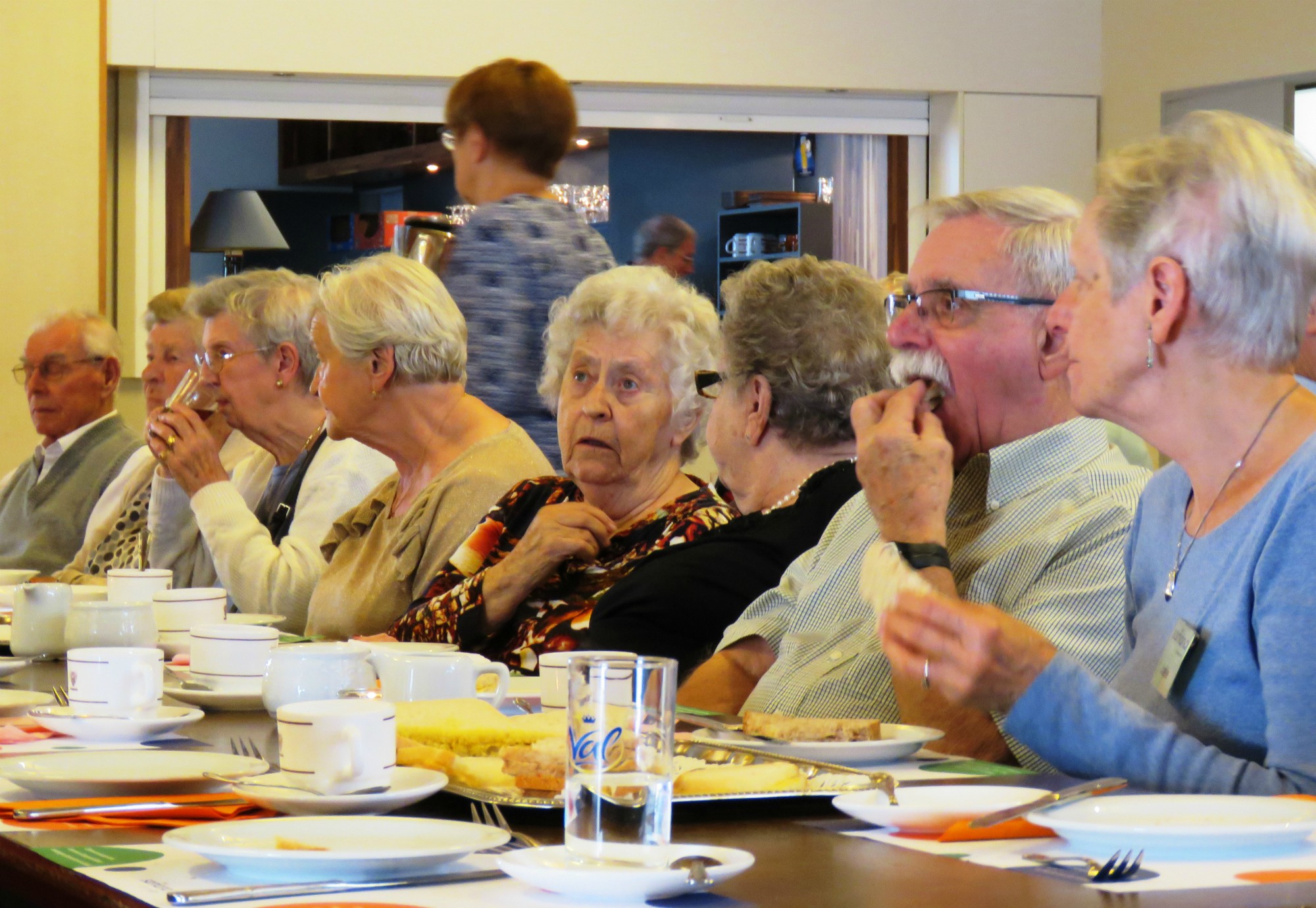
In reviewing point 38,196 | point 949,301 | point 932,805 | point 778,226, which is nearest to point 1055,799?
point 932,805

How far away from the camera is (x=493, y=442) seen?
9.98ft

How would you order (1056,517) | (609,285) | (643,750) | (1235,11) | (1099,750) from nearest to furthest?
(643,750), (1099,750), (1056,517), (609,285), (1235,11)

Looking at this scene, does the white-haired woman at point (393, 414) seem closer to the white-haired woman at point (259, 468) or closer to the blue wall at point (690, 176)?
the white-haired woman at point (259, 468)

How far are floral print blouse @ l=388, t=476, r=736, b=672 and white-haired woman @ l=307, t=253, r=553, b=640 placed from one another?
228 millimetres

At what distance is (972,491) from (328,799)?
1.04 meters

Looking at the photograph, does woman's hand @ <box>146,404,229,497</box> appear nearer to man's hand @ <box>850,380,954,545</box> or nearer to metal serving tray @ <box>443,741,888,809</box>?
man's hand @ <box>850,380,954,545</box>

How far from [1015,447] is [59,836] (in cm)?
115

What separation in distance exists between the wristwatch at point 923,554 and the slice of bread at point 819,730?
363mm

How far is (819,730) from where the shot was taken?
4.56 feet

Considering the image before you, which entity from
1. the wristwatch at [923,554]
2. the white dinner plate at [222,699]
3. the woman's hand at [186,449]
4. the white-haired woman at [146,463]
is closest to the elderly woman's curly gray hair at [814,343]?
the wristwatch at [923,554]

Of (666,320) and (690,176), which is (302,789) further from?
(690,176)

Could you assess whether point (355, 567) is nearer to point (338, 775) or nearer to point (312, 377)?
point (312, 377)

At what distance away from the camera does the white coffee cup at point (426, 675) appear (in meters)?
1.59

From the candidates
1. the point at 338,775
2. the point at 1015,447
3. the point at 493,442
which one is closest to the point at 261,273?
the point at 493,442
